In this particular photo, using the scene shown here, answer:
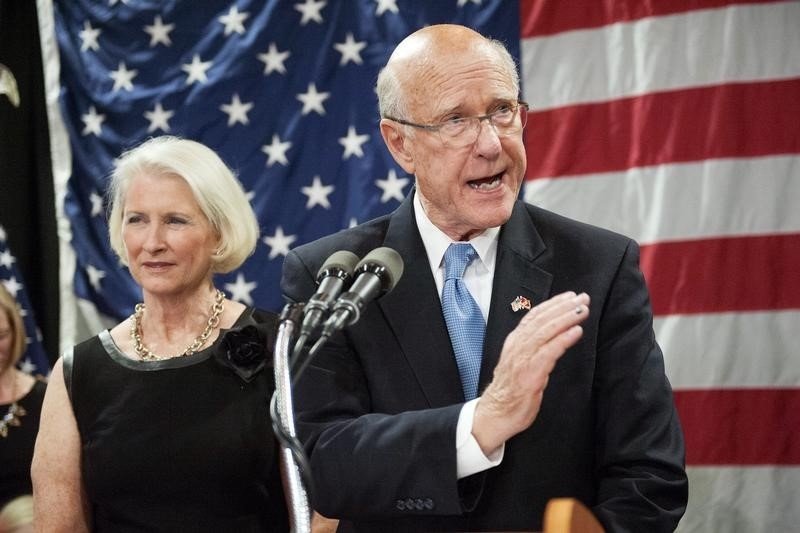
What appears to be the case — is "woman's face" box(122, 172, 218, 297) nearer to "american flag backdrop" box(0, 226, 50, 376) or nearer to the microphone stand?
the microphone stand

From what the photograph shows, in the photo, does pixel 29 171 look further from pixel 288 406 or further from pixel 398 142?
pixel 288 406

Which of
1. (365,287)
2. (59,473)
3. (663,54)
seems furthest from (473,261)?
(663,54)

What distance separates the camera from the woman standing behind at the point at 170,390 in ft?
8.22

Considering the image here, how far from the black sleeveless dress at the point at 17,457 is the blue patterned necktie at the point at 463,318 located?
190cm

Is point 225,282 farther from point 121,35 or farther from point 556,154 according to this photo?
point 556,154

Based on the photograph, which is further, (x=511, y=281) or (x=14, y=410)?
(x=14, y=410)

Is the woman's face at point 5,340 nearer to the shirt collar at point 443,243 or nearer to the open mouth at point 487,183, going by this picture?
the shirt collar at point 443,243

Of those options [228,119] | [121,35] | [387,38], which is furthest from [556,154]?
[121,35]

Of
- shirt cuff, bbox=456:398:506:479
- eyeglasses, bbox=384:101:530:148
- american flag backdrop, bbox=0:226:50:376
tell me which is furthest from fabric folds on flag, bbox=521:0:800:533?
american flag backdrop, bbox=0:226:50:376

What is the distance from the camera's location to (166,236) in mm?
2584

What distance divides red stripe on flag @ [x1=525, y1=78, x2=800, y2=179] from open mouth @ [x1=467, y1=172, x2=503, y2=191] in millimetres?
1719

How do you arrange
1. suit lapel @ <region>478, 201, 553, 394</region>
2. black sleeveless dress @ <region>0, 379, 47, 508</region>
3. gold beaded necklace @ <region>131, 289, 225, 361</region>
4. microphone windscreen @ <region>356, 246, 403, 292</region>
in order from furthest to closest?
black sleeveless dress @ <region>0, 379, 47, 508</region>
gold beaded necklace @ <region>131, 289, 225, 361</region>
suit lapel @ <region>478, 201, 553, 394</region>
microphone windscreen @ <region>356, 246, 403, 292</region>

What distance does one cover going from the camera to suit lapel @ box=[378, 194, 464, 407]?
74.0 inches

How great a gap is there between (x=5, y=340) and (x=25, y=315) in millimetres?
969
